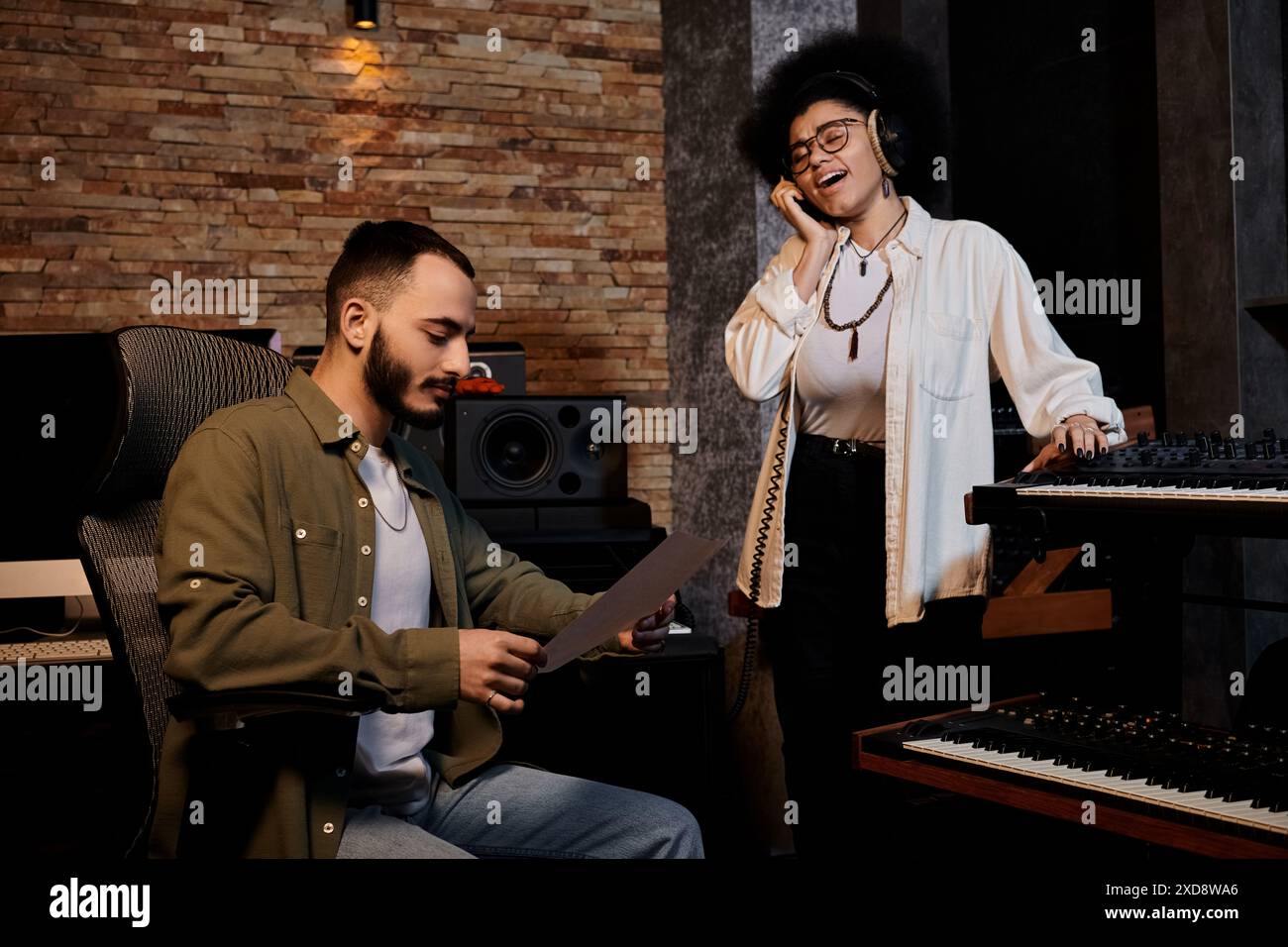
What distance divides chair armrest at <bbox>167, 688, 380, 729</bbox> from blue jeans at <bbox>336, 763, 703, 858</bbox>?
0.97 feet

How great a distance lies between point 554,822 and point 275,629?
0.51 m

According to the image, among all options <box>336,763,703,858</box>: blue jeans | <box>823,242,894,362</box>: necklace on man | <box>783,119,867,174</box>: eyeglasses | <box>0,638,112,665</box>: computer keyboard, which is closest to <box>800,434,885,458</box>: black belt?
<box>823,242,894,362</box>: necklace on man

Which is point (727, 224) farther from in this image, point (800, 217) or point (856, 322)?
point (856, 322)

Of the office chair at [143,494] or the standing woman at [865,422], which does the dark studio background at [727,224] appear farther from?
the office chair at [143,494]

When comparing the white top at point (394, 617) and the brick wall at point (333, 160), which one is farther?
the brick wall at point (333, 160)

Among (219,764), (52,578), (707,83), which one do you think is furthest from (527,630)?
(707,83)

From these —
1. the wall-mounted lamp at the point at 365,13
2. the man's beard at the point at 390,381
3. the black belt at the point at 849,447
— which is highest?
the wall-mounted lamp at the point at 365,13

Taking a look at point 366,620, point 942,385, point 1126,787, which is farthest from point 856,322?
point 366,620

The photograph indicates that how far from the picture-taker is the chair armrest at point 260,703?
4.34 feet

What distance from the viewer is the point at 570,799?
65.4 inches

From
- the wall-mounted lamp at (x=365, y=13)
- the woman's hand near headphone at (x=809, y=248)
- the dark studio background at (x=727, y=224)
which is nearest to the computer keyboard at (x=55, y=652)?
the dark studio background at (x=727, y=224)

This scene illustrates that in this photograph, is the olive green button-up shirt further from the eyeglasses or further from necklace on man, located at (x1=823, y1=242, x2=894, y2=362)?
the eyeglasses

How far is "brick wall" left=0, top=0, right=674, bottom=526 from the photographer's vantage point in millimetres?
3660

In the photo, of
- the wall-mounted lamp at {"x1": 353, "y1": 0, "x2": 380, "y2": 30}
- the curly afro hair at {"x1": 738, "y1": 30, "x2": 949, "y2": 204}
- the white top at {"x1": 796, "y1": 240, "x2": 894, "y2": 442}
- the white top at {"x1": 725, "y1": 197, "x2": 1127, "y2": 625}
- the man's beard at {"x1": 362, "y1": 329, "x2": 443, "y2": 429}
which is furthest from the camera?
the wall-mounted lamp at {"x1": 353, "y1": 0, "x2": 380, "y2": 30}
